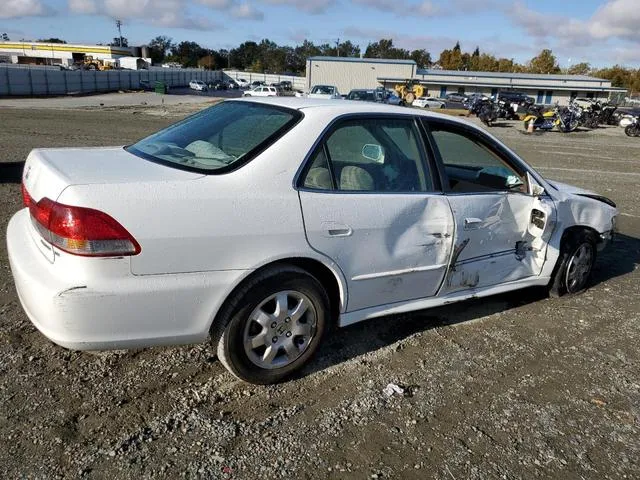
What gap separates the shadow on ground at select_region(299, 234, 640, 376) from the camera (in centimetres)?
360

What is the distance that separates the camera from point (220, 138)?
3270mm

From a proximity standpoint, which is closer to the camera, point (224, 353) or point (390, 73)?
point (224, 353)

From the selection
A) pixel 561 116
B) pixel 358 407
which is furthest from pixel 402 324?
pixel 561 116

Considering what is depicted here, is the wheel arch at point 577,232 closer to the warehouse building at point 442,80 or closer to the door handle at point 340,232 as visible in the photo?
the door handle at point 340,232

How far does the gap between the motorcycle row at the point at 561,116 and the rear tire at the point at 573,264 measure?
21871 mm

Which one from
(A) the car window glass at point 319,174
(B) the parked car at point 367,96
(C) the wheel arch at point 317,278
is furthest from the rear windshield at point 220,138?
(B) the parked car at point 367,96

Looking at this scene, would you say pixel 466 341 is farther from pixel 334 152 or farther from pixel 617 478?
pixel 334 152

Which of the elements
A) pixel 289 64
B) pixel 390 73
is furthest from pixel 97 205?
pixel 289 64

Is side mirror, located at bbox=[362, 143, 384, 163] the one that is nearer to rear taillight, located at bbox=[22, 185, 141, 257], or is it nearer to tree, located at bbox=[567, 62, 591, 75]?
rear taillight, located at bbox=[22, 185, 141, 257]

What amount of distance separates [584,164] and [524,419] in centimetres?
1351

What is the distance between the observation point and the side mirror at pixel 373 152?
3557mm

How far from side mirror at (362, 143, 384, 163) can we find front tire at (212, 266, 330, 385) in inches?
40.1

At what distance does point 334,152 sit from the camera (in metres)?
3.22

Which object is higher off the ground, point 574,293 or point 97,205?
point 97,205
